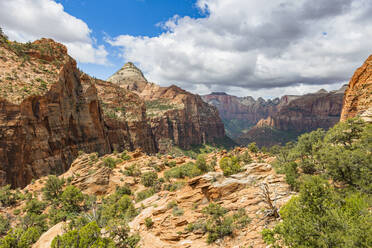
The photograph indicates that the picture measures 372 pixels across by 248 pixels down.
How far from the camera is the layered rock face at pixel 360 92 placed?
115 ft

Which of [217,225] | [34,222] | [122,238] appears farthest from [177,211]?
[34,222]

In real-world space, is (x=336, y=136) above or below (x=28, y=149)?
above

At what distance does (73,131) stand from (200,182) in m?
44.6

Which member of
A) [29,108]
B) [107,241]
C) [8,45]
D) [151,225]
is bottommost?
[151,225]

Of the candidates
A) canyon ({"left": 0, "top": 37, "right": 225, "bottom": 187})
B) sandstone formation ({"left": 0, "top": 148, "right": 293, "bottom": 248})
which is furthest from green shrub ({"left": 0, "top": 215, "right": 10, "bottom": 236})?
canyon ({"left": 0, "top": 37, "right": 225, "bottom": 187})

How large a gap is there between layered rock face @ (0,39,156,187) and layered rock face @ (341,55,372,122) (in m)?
67.9

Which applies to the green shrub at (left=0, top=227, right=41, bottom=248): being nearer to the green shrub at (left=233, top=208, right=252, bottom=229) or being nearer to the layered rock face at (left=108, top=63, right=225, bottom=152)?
the green shrub at (left=233, top=208, right=252, bottom=229)

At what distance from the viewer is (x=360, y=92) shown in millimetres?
36875

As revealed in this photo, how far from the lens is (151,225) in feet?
53.1

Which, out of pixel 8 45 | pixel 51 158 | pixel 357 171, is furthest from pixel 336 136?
pixel 8 45

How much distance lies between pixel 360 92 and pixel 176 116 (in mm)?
113828

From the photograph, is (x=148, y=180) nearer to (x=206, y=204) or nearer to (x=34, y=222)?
(x=34, y=222)

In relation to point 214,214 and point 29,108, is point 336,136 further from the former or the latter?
point 29,108

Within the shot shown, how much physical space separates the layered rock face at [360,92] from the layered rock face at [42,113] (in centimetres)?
6785
